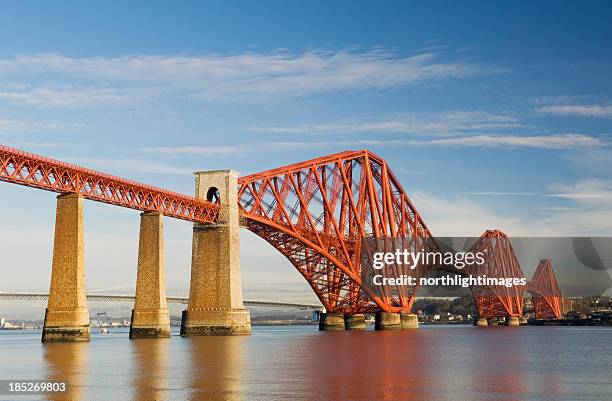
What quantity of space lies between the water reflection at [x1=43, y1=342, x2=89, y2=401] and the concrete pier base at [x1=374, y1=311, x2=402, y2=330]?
6553 cm

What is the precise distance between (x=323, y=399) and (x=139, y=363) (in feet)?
70.2

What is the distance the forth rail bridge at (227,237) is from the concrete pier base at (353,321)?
0.16 metres

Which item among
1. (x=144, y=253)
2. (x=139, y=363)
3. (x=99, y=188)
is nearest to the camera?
(x=139, y=363)

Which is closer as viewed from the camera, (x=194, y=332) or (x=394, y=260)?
(x=194, y=332)

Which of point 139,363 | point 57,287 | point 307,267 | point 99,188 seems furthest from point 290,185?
point 139,363

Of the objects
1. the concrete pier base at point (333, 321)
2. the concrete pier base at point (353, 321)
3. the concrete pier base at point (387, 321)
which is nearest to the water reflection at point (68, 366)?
the concrete pier base at point (333, 321)

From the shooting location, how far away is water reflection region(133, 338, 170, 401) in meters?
32.3

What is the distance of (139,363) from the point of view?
49.6 m

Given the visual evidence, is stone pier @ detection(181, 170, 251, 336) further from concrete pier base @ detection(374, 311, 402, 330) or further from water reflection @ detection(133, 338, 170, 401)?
concrete pier base @ detection(374, 311, 402, 330)

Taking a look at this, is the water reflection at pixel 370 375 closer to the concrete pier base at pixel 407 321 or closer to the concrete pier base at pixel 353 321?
the concrete pier base at pixel 353 321

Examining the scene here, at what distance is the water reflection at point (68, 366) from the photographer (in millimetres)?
32153

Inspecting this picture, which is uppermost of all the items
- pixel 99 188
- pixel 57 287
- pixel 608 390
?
pixel 99 188

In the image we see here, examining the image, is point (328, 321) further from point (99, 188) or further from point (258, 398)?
point (258, 398)

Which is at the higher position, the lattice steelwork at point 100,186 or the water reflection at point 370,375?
the lattice steelwork at point 100,186
